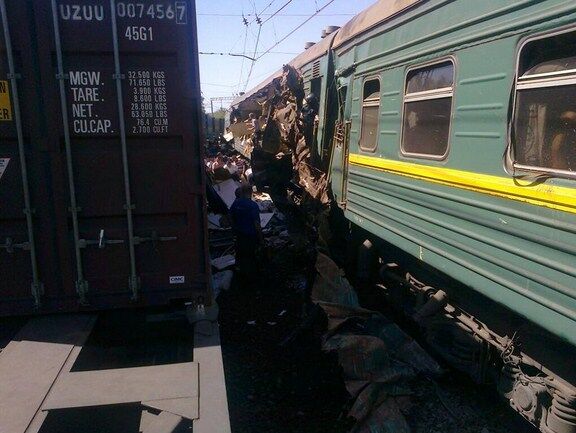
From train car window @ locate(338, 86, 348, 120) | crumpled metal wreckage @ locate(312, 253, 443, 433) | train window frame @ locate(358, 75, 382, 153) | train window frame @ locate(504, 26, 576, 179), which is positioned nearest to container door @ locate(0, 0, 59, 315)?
crumpled metal wreckage @ locate(312, 253, 443, 433)

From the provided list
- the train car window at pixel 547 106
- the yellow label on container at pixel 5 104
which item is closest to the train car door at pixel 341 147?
the train car window at pixel 547 106

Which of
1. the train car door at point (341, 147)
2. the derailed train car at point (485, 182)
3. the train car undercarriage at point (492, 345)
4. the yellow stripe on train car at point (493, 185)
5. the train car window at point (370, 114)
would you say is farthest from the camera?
the train car door at point (341, 147)

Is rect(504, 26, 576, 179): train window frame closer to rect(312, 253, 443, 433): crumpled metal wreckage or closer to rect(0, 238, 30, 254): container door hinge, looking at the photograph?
rect(312, 253, 443, 433): crumpled metal wreckage

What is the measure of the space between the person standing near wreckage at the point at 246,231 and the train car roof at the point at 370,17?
2439 mm

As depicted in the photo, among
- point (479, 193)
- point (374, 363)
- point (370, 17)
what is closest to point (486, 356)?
point (374, 363)

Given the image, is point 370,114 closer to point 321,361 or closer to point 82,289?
point 321,361

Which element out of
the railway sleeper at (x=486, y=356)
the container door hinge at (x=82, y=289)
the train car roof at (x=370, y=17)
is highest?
the train car roof at (x=370, y=17)

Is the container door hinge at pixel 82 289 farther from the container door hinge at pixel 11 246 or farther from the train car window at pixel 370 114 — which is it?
the train car window at pixel 370 114

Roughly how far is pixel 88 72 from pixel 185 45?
63 centimetres

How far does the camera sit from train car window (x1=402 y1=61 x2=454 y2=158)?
3768 millimetres

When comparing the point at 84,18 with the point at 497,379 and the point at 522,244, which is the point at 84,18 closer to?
the point at 522,244

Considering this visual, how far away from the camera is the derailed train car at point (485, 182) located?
2.69 meters

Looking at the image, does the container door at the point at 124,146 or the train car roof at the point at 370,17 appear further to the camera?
the train car roof at the point at 370,17

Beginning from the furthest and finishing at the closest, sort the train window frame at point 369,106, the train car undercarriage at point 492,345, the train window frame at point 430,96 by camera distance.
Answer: the train window frame at point 369,106 → the train window frame at point 430,96 → the train car undercarriage at point 492,345
